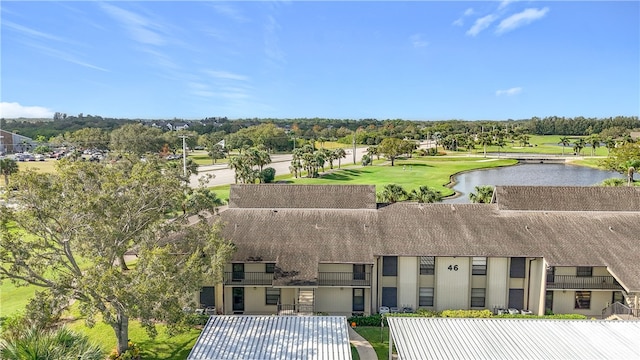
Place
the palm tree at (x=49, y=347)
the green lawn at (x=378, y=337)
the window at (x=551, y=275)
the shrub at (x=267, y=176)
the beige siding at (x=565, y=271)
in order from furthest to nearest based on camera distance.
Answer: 1. the shrub at (x=267, y=176)
2. the beige siding at (x=565, y=271)
3. the window at (x=551, y=275)
4. the green lawn at (x=378, y=337)
5. the palm tree at (x=49, y=347)

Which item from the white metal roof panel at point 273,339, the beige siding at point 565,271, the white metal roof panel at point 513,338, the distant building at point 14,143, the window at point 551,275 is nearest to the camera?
the white metal roof panel at point 273,339

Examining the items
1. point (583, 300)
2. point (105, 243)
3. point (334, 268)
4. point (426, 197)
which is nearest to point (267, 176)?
point (426, 197)

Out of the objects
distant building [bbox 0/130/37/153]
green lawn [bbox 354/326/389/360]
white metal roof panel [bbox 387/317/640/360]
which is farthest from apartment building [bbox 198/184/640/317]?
distant building [bbox 0/130/37/153]

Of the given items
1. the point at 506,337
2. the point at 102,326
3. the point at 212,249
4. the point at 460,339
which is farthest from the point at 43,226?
the point at 506,337

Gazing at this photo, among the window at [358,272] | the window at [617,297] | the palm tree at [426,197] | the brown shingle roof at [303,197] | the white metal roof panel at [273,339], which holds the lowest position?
the window at [617,297]

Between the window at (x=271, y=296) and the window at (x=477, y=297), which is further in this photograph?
the window at (x=477, y=297)

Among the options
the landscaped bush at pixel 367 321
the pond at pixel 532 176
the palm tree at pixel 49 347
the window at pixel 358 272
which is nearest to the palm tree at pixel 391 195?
the window at pixel 358 272

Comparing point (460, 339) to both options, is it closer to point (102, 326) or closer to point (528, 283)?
point (528, 283)

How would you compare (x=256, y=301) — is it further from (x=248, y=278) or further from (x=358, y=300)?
(x=358, y=300)

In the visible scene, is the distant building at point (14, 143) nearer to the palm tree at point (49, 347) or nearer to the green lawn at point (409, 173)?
the green lawn at point (409, 173)
